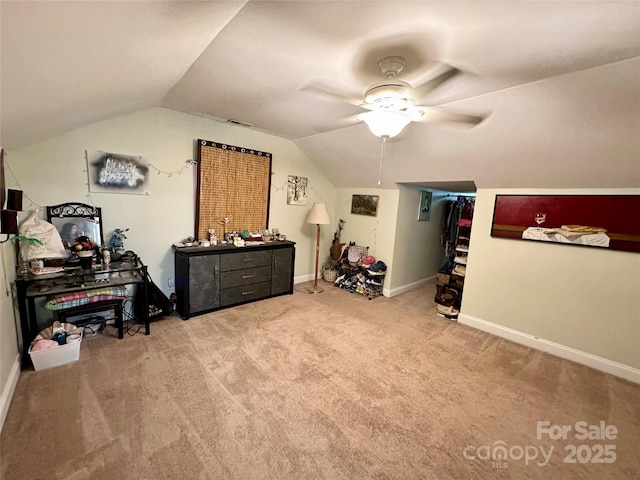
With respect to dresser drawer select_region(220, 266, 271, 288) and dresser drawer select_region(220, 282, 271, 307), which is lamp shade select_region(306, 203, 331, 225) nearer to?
dresser drawer select_region(220, 266, 271, 288)

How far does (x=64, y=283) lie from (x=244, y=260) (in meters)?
1.73

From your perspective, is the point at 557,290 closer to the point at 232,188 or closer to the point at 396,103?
the point at 396,103

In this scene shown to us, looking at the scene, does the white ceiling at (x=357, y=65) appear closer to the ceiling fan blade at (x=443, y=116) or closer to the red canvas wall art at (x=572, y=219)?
the red canvas wall art at (x=572, y=219)

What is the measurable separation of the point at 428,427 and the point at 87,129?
12.9ft

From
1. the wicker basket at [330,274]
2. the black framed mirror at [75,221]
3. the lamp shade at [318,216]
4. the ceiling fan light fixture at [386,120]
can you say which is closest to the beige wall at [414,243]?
the wicker basket at [330,274]

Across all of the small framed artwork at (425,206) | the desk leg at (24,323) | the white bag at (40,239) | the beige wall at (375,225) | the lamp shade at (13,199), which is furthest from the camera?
the small framed artwork at (425,206)

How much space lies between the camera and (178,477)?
1432mm

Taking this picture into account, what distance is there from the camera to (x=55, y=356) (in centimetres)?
221

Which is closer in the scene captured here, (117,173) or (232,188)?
(117,173)

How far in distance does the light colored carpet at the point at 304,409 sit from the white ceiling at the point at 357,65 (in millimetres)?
1813

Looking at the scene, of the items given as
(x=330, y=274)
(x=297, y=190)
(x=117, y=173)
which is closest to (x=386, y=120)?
(x=117, y=173)

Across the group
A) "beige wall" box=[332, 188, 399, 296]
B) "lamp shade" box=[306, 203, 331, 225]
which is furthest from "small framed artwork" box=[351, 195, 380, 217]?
"lamp shade" box=[306, 203, 331, 225]

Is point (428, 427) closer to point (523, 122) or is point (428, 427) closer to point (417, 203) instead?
point (523, 122)

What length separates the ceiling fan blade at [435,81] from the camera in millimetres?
1781
